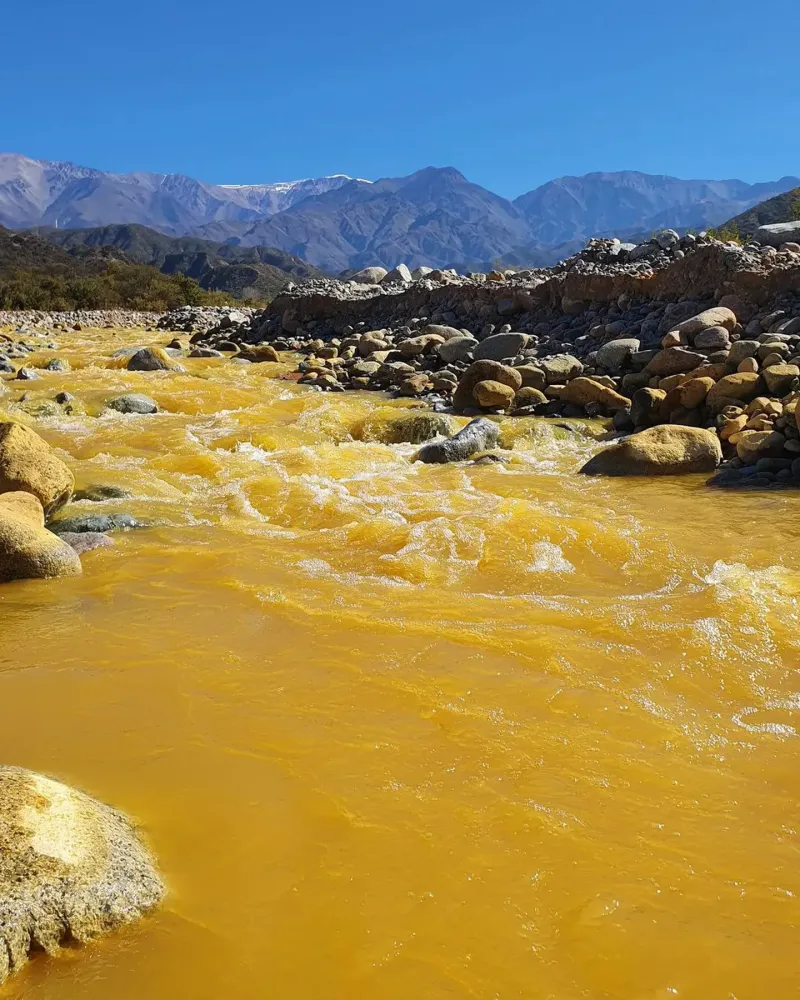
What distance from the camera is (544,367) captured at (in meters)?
10.9

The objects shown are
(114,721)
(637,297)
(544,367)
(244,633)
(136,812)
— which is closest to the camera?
(136,812)

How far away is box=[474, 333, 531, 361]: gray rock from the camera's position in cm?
1270

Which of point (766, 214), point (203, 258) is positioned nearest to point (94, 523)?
point (766, 214)

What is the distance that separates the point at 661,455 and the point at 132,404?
21.9ft

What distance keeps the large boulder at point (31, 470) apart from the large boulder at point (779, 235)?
1276 cm

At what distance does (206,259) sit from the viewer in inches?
3578

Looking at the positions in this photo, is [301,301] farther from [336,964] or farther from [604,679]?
[336,964]

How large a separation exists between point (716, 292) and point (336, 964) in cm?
1213

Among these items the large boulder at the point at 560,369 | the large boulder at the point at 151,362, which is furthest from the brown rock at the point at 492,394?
the large boulder at the point at 151,362

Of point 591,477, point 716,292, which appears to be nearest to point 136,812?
point 591,477

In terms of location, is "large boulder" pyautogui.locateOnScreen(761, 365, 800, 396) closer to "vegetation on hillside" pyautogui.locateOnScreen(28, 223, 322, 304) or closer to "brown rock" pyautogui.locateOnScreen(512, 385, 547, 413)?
"brown rock" pyautogui.locateOnScreen(512, 385, 547, 413)

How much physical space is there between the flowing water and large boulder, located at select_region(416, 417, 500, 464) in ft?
7.33

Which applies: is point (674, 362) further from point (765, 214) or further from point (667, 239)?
point (765, 214)

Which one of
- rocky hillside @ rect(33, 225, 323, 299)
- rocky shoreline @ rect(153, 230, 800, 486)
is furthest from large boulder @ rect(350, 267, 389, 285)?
rocky hillside @ rect(33, 225, 323, 299)
